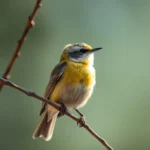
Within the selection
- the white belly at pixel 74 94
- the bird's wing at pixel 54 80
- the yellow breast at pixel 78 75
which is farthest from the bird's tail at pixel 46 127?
the yellow breast at pixel 78 75

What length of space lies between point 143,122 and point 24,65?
6.66ft

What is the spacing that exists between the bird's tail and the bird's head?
1.64ft

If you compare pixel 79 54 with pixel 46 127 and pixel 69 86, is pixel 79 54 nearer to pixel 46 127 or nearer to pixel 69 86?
pixel 69 86

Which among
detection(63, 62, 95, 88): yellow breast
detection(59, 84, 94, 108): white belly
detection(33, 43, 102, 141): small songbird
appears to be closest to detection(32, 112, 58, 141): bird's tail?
detection(33, 43, 102, 141): small songbird

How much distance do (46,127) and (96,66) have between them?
14.3ft

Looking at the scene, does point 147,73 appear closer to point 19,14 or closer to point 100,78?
point 100,78

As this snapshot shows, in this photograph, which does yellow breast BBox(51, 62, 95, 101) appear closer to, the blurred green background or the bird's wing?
the bird's wing

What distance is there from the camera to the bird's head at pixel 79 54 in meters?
5.12

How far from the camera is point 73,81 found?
186 inches

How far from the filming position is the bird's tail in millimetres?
4961

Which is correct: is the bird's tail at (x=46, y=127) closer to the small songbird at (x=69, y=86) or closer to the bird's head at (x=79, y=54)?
the small songbird at (x=69, y=86)

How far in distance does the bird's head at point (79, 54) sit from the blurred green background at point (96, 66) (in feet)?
10.1

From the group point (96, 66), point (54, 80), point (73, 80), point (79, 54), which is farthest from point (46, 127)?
point (96, 66)

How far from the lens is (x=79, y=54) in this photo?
5.23 m
